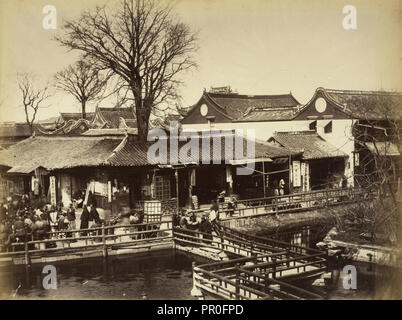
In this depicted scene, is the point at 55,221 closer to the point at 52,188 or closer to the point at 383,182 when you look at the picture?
the point at 52,188

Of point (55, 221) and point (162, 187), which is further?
point (162, 187)

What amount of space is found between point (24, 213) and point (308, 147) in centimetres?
883

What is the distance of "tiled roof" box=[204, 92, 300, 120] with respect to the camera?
12.3m

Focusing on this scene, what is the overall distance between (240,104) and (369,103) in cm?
522

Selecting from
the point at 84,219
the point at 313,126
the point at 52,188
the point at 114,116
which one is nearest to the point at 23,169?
the point at 52,188

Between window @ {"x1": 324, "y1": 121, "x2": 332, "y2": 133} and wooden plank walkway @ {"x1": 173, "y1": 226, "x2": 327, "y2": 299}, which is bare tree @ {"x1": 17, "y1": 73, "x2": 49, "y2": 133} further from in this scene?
window @ {"x1": 324, "y1": 121, "x2": 332, "y2": 133}

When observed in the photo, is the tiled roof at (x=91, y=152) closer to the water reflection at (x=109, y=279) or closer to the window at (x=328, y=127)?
the window at (x=328, y=127)

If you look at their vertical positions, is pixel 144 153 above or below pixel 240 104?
below

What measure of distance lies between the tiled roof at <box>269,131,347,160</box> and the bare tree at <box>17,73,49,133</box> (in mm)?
7756

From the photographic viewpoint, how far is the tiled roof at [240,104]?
1232 centimetres

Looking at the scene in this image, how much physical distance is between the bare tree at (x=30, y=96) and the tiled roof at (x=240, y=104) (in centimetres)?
460

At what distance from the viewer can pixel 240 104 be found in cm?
1419

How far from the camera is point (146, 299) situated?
796cm

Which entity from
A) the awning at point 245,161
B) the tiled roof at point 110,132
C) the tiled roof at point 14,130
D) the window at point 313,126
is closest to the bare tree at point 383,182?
the awning at point 245,161
